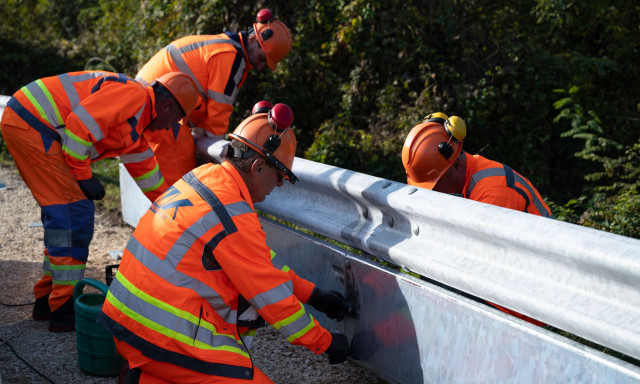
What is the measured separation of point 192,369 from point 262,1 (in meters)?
6.85

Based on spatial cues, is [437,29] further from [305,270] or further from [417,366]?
[417,366]

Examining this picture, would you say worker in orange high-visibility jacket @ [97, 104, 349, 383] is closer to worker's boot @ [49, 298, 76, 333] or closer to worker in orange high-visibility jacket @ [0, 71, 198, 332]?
worker's boot @ [49, 298, 76, 333]

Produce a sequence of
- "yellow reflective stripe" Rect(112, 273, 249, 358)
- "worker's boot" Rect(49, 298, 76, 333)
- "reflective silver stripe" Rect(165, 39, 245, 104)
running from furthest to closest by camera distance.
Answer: "reflective silver stripe" Rect(165, 39, 245, 104)
"worker's boot" Rect(49, 298, 76, 333)
"yellow reflective stripe" Rect(112, 273, 249, 358)

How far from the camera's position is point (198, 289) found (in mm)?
2861

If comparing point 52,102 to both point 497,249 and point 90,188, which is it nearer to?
point 90,188

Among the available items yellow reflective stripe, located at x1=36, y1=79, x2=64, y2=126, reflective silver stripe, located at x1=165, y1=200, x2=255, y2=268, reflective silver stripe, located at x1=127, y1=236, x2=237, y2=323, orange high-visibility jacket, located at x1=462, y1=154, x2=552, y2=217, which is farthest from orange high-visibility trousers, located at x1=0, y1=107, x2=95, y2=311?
orange high-visibility jacket, located at x1=462, y1=154, x2=552, y2=217

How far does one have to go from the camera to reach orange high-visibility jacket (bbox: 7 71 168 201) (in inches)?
170

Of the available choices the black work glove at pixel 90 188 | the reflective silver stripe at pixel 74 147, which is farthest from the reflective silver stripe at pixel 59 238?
the reflective silver stripe at pixel 74 147

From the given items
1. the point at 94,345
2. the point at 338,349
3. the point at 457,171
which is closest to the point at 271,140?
the point at 338,349

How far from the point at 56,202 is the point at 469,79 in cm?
512

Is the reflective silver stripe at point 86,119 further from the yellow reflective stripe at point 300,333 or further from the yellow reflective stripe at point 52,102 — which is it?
the yellow reflective stripe at point 300,333

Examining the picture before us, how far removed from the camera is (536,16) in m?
9.02

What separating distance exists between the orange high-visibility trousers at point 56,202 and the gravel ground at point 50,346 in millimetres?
290

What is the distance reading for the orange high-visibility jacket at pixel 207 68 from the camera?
17.5ft
